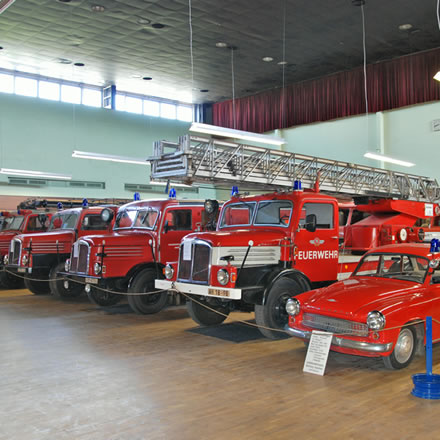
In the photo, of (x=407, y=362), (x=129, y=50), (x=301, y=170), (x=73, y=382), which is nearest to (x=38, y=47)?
(x=129, y=50)

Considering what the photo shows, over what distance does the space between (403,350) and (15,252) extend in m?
8.72

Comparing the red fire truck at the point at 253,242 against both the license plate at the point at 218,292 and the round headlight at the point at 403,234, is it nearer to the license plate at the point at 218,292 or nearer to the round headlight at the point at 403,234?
the license plate at the point at 218,292

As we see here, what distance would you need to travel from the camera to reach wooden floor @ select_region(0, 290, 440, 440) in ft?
12.7

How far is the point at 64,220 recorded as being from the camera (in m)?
11.8

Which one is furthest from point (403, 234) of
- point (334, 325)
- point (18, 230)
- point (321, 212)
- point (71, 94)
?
point (71, 94)

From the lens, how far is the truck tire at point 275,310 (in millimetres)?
6617

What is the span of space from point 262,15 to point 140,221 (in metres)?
7.83

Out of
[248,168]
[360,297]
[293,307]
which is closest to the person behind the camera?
[360,297]

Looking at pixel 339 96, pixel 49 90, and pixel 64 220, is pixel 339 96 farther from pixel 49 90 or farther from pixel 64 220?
pixel 64 220

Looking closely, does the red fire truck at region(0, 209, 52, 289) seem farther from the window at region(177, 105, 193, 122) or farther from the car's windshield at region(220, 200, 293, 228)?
the window at region(177, 105, 193, 122)

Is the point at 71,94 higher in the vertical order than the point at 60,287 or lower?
higher

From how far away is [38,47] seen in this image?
16.7 meters

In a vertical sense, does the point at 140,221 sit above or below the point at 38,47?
below

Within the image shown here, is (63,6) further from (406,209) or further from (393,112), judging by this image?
(393,112)
